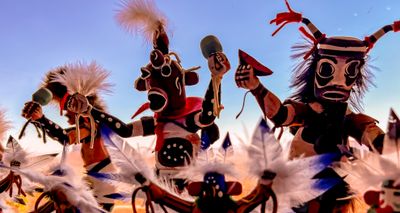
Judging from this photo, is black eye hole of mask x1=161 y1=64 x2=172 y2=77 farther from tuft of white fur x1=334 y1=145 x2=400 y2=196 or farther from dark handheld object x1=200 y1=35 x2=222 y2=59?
tuft of white fur x1=334 y1=145 x2=400 y2=196

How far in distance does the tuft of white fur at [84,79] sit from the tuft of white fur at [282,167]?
1.41 metres

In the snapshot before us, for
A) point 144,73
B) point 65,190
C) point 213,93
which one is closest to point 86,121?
point 144,73

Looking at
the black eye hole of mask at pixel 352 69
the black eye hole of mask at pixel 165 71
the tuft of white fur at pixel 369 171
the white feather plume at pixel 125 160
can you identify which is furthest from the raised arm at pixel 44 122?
the tuft of white fur at pixel 369 171

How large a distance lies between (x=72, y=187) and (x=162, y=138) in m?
0.71

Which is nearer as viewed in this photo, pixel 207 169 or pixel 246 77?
pixel 207 169

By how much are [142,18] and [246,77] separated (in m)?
0.89

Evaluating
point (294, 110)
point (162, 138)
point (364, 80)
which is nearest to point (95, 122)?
point (162, 138)

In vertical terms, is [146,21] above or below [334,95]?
above

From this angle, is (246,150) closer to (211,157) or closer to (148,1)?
(211,157)

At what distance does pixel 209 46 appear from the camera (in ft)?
7.28

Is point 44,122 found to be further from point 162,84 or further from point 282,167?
point 282,167

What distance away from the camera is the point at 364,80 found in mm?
2363

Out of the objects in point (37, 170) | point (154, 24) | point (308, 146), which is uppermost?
point (154, 24)

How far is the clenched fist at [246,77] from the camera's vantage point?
2.03 metres
